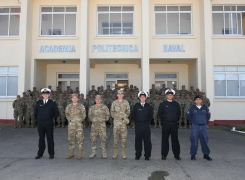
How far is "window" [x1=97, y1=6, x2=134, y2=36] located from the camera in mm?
14297

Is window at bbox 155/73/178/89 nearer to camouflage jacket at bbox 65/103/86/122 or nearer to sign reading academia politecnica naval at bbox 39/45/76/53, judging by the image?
sign reading academia politecnica naval at bbox 39/45/76/53

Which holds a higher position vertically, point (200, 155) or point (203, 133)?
point (203, 133)

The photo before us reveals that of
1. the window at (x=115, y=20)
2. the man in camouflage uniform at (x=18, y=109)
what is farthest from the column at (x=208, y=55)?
the man in camouflage uniform at (x=18, y=109)

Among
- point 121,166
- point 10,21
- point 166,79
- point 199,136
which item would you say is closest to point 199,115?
point 199,136

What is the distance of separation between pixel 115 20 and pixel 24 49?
5.88m

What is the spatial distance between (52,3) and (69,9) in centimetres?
109

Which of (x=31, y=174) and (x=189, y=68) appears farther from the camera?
(x=189, y=68)

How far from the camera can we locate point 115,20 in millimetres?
14406

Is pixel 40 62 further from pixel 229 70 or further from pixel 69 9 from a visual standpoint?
pixel 229 70

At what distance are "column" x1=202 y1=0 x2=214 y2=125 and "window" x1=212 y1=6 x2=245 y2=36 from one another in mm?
1382

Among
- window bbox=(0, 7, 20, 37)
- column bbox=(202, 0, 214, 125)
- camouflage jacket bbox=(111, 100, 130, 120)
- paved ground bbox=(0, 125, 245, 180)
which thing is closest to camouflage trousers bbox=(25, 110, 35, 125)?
paved ground bbox=(0, 125, 245, 180)

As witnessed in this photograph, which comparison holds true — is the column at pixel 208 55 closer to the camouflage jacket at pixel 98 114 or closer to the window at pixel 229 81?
the window at pixel 229 81

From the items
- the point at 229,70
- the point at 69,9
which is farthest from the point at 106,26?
the point at 229,70

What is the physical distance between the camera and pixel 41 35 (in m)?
14.0
